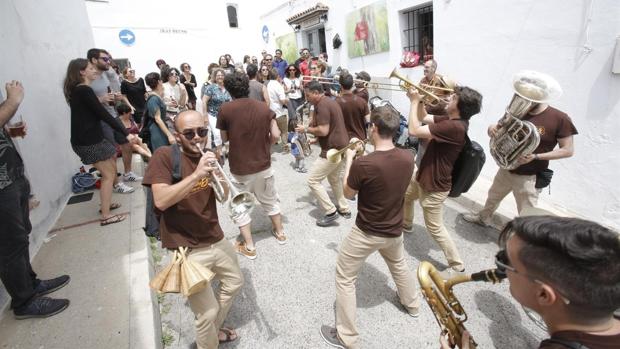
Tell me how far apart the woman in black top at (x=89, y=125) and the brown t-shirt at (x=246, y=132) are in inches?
47.4

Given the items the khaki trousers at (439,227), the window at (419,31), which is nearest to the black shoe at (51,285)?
the khaki trousers at (439,227)

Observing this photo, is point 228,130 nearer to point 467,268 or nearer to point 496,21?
point 467,268

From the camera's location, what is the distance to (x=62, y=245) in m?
3.84

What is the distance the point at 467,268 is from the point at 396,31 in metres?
6.46

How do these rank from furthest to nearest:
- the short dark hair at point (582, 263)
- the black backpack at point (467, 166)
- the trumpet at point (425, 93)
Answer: the trumpet at point (425, 93) < the black backpack at point (467, 166) < the short dark hair at point (582, 263)

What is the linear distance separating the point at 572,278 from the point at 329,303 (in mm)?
2327

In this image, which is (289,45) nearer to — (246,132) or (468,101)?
(246,132)

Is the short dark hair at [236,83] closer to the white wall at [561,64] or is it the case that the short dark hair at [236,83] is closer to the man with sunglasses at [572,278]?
the man with sunglasses at [572,278]

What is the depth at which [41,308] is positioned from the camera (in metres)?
2.74

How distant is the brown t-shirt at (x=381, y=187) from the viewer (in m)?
2.37

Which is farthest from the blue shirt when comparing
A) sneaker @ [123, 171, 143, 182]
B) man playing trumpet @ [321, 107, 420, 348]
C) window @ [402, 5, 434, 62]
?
man playing trumpet @ [321, 107, 420, 348]

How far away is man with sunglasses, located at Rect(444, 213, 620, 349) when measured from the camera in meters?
0.99

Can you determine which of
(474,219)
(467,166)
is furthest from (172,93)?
(474,219)

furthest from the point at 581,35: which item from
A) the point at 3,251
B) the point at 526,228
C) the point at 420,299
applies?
the point at 3,251
